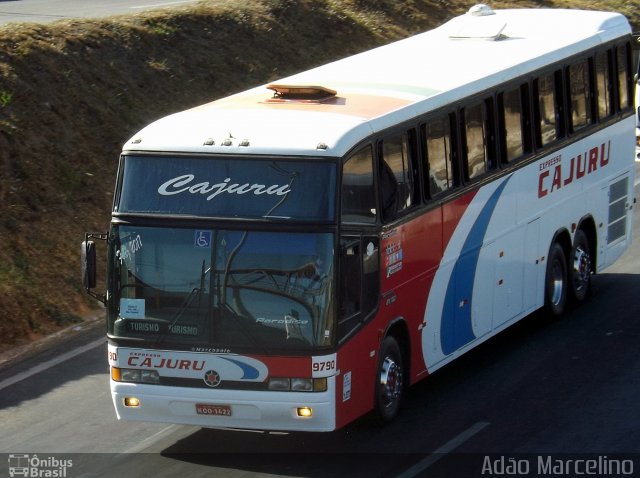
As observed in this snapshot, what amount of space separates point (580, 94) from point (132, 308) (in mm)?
7636

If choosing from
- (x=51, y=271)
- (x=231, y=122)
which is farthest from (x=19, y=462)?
(x=51, y=271)

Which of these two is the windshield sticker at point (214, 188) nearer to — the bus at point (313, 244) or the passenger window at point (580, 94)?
the bus at point (313, 244)

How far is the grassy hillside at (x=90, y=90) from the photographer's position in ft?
55.7

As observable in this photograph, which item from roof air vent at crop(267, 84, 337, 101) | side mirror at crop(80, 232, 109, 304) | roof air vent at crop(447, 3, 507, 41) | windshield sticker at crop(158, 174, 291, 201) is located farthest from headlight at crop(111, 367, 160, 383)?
roof air vent at crop(447, 3, 507, 41)

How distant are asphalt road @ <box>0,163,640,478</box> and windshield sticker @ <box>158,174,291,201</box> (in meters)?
2.31

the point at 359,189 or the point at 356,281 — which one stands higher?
the point at 359,189

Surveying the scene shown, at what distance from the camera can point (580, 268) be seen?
55.3 ft

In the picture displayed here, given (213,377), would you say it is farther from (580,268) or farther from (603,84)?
(603,84)

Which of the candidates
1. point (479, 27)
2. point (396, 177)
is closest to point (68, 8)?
point (479, 27)

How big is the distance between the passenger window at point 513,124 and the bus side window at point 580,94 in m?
1.54

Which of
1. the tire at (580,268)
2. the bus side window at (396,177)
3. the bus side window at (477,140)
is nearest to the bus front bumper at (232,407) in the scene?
the bus side window at (396,177)

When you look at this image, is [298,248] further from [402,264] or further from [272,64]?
[272,64]

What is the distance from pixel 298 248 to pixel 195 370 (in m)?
1.33

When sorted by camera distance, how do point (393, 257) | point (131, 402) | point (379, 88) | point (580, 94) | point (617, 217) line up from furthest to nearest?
point (617, 217) < point (580, 94) < point (379, 88) < point (393, 257) < point (131, 402)
